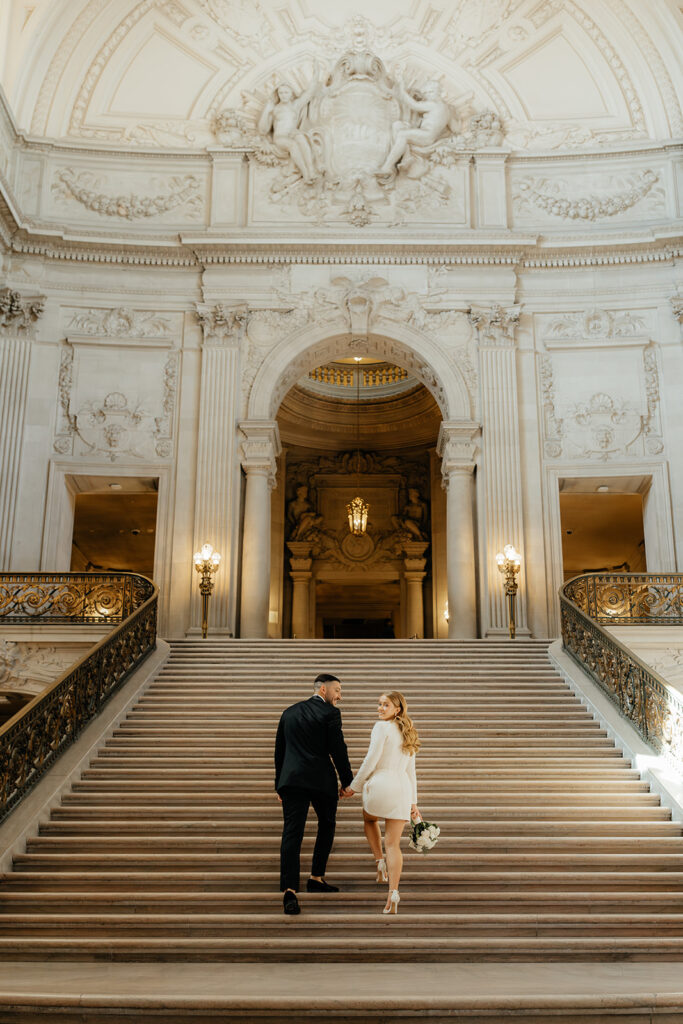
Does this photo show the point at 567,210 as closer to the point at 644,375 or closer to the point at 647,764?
the point at 644,375

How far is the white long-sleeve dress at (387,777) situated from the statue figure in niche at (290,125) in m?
14.3

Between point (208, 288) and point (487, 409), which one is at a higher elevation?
point (208, 288)

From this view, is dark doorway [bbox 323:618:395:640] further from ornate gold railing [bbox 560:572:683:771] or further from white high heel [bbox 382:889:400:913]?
white high heel [bbox 382:889:400:913]

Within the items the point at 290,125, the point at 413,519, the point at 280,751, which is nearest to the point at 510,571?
the point at 413,519

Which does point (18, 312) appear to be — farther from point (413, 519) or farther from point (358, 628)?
point (358, 628)

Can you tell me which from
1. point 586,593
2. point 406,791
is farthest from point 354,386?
point 406,791

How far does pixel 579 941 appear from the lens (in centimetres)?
601

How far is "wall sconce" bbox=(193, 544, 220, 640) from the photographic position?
16000 mm

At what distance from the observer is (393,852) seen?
6301mm

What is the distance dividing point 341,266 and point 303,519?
7098mm

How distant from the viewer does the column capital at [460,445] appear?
1742 cm

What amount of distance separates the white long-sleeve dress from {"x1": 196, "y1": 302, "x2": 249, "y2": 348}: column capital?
40.8ft

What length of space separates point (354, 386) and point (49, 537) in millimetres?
9947

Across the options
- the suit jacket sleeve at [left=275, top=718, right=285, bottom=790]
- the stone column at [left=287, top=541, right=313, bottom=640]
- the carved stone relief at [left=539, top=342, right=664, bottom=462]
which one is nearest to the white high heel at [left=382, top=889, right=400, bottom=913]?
the suit jacket sleeve at [left=275, top=718, right=285, bottom=790]
